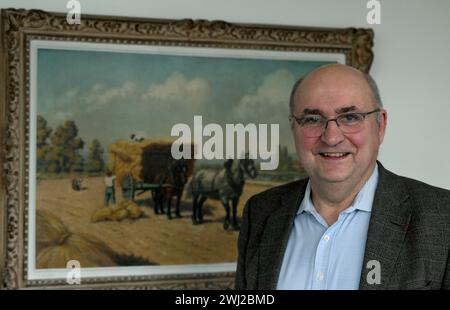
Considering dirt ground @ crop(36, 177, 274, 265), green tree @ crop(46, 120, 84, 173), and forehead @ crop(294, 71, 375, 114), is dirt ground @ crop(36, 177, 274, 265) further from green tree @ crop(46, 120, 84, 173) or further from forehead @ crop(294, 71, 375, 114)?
forehead @ crop(294, 71, 375, 114)

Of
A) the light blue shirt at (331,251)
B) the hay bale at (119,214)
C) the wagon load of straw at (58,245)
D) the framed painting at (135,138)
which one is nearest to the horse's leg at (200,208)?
the framed painting at (135,138)

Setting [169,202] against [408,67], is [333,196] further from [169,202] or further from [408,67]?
[408,67]

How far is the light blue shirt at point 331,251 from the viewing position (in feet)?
3.76

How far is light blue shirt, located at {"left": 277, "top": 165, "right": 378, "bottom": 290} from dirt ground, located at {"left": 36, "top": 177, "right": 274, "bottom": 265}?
692 millimetres

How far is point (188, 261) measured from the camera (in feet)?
6.21

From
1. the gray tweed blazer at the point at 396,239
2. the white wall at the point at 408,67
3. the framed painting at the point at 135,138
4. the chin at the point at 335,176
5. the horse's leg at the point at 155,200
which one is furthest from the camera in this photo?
the white wall at the point at 408,67

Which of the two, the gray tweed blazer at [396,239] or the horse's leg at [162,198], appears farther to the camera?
the horse's leg at [162,198]

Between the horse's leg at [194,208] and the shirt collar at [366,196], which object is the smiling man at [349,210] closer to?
the shirt collar at [366,196]

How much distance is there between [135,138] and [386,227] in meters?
1.00

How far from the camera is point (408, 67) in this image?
2.09 m

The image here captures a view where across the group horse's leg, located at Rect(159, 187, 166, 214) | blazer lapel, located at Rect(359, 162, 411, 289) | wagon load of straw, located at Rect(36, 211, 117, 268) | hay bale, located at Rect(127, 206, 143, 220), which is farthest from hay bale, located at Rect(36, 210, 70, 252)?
blazer lapel, located at Rect(359, 162, 411, 289)

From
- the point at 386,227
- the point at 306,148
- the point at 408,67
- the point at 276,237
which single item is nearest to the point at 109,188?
the point at 276,237

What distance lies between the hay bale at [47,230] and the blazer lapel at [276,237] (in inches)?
31.5
